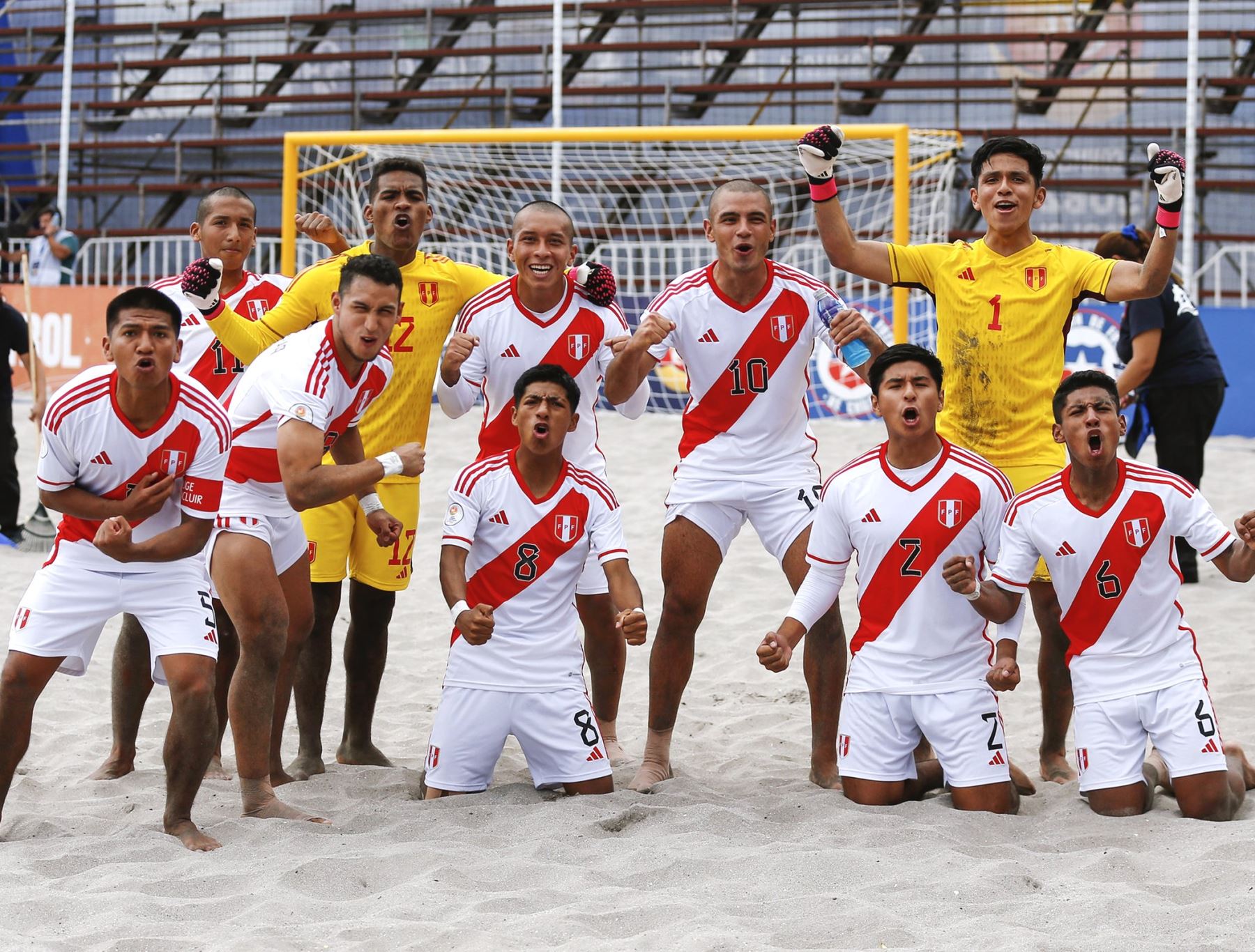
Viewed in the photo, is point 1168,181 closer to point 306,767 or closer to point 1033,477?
point 1033,477

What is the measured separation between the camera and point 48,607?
415cm

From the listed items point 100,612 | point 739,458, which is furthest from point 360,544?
point 739,458

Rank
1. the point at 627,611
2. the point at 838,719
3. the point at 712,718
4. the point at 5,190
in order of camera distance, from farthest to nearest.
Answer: the point at 5,190 → the point at 712,718 → the point at 838,719 → the point at 627,611

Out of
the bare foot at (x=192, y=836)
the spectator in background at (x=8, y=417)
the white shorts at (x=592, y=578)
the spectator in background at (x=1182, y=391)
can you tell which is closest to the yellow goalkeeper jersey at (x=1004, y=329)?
the white shorts at (x=592, y=578)

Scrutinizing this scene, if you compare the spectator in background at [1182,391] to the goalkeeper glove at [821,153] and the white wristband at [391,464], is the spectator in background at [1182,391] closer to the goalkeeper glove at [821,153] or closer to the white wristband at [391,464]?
the goalkeeper glove at [821,153]

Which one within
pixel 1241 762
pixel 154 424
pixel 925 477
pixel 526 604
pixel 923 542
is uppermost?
pixel 154 424

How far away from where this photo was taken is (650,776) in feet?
16.4

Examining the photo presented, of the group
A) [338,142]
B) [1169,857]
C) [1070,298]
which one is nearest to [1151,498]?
[1070,298]

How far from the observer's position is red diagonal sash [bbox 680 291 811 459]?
5.10 m

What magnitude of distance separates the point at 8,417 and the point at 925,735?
6825 millimetres

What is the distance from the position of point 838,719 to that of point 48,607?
105 inches

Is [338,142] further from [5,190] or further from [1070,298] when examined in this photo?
[5,190]

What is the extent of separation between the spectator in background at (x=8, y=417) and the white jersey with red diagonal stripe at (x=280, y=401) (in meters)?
4.94

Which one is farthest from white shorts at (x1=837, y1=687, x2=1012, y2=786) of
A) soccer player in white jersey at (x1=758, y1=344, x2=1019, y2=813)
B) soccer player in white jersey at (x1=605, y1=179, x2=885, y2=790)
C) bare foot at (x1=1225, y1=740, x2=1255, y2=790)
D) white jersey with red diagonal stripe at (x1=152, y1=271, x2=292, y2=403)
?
white jersey with red diagonal stripe at (x1=152, y1=271, x2=292, y2=403)
